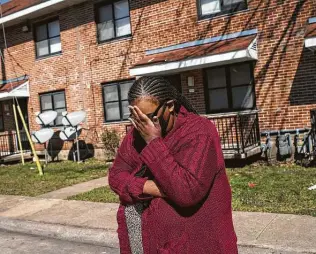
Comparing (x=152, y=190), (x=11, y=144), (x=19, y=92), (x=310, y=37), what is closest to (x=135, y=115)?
(x=152, y=190)

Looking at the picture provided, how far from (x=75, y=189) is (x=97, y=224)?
2.99m

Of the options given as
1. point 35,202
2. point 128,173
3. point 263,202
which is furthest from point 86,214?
point 128,173

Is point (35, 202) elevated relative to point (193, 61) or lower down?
lower down

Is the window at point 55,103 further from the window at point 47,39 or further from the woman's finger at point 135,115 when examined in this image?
Result: the woman's finger at point 135,115

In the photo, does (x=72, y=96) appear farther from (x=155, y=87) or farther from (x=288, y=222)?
(x=155, y=87)

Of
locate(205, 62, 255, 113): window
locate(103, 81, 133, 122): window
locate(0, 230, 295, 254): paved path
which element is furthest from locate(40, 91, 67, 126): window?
locate(0, 230, 295, 254): paved path

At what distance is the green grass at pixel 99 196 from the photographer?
6.93 m

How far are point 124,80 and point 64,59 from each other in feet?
9.07

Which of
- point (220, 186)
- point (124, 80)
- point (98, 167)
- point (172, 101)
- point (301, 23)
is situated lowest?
point (98, 167)

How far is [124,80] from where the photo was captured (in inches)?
487

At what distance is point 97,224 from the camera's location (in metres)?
5.42

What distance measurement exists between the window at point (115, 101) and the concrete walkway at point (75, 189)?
12.5ft

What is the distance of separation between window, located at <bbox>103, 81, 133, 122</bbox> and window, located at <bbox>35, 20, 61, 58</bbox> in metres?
2.75

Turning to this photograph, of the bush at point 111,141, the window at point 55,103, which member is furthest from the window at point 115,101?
the window at point 55,103
